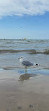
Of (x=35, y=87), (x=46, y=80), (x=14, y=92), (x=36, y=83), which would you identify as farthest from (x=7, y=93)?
(x=46, y=80)

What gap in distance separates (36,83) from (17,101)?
2.08 m

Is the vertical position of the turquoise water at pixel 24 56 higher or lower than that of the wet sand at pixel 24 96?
lower

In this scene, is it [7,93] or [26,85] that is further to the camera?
[26,85]

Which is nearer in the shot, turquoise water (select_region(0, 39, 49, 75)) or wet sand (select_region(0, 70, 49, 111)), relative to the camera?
wet sand (select_region(0, 70, 49, 111))

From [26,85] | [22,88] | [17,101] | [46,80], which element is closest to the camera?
[17,101]

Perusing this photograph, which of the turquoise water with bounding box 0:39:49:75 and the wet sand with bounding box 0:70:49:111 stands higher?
the wet sand with bounding box 0:70:49:111

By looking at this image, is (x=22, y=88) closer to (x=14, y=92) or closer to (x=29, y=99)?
(x=14, y=92)

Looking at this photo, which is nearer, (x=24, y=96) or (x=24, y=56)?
(x=24, y=96)

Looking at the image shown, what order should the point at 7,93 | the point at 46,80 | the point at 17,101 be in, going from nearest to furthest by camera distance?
the point at 17,101
the point at 7,93
the point at 46,80

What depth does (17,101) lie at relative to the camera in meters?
4.84

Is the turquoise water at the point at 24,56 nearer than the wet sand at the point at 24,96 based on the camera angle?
No

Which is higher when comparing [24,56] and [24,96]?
[24,96]

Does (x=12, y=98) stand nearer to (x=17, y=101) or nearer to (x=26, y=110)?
(x=17, y=101)

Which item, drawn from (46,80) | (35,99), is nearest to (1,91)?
(35,99)
